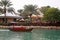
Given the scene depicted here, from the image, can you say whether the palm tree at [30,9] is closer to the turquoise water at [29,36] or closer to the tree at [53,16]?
the tree at [53,16]

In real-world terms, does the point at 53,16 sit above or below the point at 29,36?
above

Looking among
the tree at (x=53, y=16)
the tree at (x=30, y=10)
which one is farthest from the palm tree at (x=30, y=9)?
the tree at (x=53, y=16)

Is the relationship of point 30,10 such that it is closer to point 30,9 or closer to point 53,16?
point 30,9

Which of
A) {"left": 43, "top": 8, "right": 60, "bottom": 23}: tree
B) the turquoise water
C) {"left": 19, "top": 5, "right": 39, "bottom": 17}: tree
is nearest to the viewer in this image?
the turquoise water

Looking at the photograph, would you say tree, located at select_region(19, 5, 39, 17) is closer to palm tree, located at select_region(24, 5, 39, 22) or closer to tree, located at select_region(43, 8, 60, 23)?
palm tree, located at select_region(24, 5, 39, 22)

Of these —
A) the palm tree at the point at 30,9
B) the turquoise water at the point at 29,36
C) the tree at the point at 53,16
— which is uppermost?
the palm tree at the point at 30,9

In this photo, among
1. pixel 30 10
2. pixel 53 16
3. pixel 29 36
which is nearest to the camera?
pixel 29 36

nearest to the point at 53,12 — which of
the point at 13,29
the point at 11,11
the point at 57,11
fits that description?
the point at 57,11

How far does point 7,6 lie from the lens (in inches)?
2502

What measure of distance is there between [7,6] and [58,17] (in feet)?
48.5

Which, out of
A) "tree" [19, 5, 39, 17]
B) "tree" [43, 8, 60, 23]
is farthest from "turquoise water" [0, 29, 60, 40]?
"tree" [19, 5, 39, 17]

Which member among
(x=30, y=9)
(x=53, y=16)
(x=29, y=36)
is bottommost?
(x=29, y=36)

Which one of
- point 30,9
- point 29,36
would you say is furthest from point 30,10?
point 29,36

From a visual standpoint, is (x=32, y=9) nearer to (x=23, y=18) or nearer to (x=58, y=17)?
(x=23, y=18)
